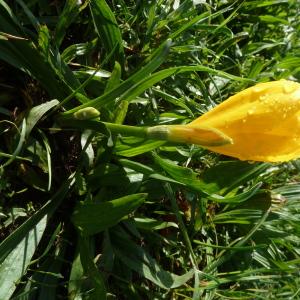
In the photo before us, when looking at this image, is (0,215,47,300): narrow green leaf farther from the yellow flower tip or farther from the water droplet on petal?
the water droplet on petal

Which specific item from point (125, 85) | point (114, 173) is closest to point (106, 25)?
point (125, 85)

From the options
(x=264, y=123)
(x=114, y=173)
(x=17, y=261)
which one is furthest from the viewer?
(x=114, y=173)

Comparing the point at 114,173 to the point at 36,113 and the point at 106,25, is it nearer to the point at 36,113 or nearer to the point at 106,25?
the point at 36,113

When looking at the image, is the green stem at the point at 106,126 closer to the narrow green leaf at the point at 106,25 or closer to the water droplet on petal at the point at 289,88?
the narrow green leaf at the point at 106,25

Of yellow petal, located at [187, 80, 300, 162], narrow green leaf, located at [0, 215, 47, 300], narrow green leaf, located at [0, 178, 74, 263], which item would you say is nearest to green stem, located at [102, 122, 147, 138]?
yellow petal, located at [187, 80, 300, 162]

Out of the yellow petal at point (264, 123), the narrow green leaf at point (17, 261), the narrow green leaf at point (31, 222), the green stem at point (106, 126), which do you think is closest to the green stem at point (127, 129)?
the green stem at point (106, 126)

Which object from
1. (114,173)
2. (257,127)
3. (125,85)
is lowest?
(114,173)
